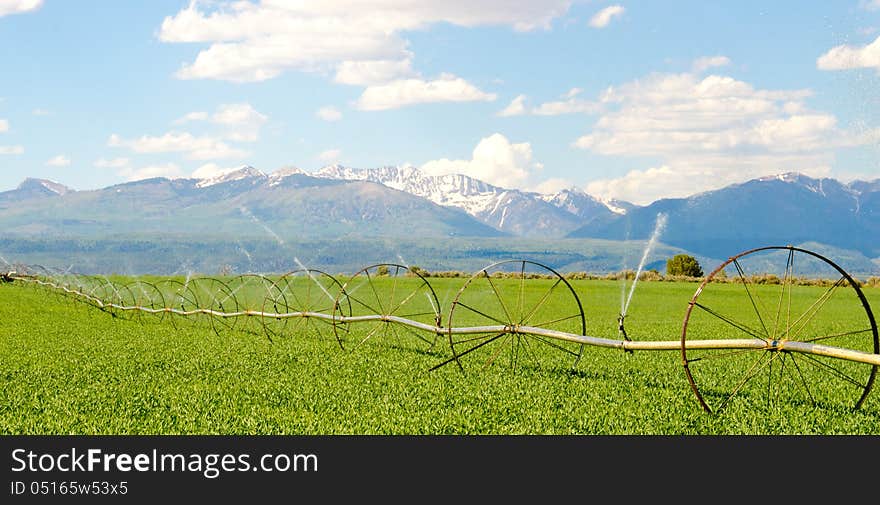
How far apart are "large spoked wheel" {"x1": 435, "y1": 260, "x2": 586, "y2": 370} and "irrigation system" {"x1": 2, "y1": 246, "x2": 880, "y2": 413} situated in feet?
0.17

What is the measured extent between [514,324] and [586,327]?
37.1 feet

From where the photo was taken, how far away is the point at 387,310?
3173 cm

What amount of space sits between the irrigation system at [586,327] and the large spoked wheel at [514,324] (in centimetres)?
5

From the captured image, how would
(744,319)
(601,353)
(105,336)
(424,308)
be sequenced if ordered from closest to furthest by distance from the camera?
1. (601,353)
2. (105,336)
3. (744,319)
4. (424,308)

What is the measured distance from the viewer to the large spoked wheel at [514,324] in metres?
10.8

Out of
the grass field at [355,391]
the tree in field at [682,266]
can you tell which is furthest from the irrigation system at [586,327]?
the tree in field at [682,266]

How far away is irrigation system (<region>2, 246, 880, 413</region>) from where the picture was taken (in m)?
8.11

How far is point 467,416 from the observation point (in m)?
7.46

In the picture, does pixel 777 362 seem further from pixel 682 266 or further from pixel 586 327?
pixel 682 266

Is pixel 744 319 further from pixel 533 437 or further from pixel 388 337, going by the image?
pixel 533 437

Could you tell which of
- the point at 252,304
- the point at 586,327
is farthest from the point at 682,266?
the point at 586,327

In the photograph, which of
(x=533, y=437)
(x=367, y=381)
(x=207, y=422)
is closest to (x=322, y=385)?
(x=367, y=381)

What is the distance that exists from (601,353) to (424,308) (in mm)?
19544

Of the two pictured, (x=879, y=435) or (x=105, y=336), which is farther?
(x=105, y=336)
